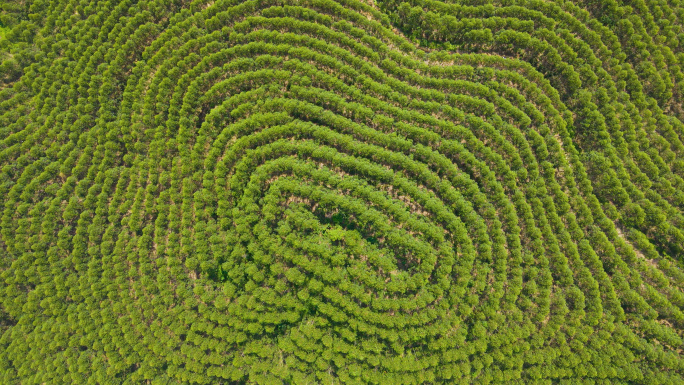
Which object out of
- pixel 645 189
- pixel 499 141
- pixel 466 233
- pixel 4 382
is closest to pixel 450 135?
pixel 499 141

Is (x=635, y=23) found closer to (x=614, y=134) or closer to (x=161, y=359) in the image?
(x=614, y=134)

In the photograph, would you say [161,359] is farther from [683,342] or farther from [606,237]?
[683,342]

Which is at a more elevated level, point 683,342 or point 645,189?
point 645,189

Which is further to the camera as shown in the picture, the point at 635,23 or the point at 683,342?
the point at 635,23

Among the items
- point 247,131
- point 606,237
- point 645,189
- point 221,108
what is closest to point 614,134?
point 645,189

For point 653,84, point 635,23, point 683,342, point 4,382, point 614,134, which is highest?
point 635,23

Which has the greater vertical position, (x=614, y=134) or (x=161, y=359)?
(x=614, y=134)
